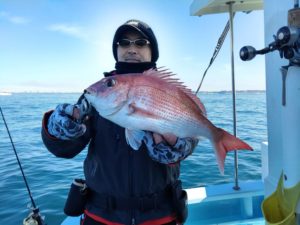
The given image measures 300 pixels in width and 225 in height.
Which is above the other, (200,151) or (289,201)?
(289,201)

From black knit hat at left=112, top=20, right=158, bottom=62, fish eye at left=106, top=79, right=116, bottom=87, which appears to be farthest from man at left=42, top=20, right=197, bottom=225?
black knit hat at left=112, top=20, right=158, bottom=62

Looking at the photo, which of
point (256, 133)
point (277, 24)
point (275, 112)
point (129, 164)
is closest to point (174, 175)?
point (129, 164)

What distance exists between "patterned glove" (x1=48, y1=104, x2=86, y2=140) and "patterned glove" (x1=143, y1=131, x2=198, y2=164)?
1.33 ft

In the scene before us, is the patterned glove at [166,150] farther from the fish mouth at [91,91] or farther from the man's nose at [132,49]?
the man's nose at [132,49]

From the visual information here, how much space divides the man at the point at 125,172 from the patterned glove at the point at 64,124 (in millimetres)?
14

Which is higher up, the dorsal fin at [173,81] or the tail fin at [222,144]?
the dorsal fin at [173,81]

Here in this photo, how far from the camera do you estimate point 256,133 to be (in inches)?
447

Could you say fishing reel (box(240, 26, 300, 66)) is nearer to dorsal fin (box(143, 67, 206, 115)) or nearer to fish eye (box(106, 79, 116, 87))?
dorsal fin (box(143, 67, 206, 115))

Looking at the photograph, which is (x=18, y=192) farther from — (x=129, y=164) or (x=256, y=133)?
(x=256, y=133)

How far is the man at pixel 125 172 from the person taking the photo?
1.76 m

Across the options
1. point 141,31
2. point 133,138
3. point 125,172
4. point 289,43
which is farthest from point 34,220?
point 289,43

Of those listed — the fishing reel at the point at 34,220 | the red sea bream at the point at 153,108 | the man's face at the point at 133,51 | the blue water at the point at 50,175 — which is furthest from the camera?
the blue water at the point at 50,175

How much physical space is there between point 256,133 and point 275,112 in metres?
10.0

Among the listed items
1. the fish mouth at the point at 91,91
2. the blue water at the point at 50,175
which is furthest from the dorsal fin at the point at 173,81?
the blue water at the point at 50,175
